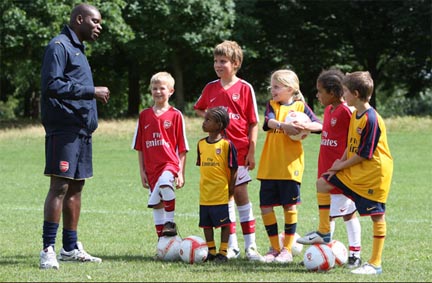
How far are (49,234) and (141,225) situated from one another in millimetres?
4029

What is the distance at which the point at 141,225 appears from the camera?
38.7 ft

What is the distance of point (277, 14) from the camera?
4600 centimetres

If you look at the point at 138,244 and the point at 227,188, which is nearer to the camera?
the point at 227,188

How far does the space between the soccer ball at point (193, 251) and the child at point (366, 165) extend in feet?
5.14

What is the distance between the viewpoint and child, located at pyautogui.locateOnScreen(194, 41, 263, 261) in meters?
8.77

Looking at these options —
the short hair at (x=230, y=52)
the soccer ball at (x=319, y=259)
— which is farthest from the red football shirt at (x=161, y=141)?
the soccer ball at (x=319, y=259)

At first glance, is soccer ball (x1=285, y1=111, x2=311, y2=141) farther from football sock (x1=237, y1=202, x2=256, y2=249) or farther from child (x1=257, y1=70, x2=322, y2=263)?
football sock (x1=237, y1=202, x2=256, y2=249)

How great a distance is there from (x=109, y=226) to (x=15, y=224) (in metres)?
1.35

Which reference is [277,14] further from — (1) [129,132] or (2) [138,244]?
(2) [138,244]

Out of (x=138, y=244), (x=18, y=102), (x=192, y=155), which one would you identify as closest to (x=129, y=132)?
(x=192, y=155)

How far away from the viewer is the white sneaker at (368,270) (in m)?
7.25

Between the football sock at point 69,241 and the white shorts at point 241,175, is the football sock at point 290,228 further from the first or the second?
the football sock at point 69,241

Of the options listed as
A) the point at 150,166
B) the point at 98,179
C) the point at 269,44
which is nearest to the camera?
the point at 150,166

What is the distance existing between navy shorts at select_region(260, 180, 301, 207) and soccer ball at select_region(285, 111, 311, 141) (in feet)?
1.51
